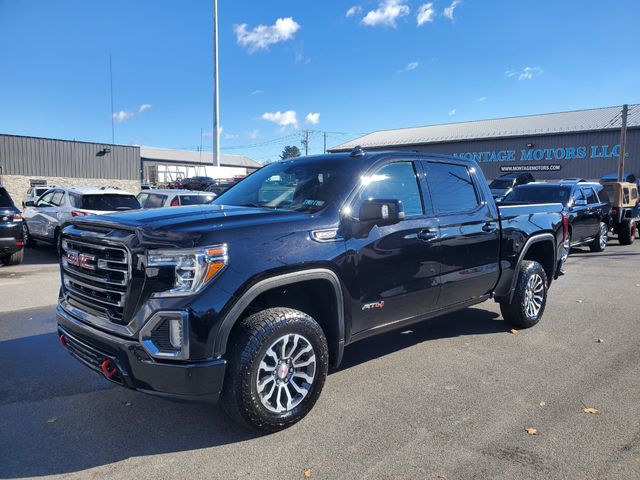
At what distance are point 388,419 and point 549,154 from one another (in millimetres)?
40769

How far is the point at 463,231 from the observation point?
15.5ft

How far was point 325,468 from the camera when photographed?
117 inches

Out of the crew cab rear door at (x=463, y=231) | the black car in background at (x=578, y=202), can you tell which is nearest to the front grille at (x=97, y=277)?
the crew cab rear door at (x=463, y=231)

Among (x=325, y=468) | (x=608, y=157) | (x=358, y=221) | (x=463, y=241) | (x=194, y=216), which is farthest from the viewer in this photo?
(x=608, y=157)

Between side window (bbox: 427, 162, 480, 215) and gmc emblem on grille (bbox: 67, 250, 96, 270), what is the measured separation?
2.91 m

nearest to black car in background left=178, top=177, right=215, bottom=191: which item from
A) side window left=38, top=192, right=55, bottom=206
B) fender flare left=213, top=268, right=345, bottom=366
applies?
side window left=38, top=192, right=55, bottom=206

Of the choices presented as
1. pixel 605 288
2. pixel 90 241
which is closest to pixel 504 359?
pixel 90 241

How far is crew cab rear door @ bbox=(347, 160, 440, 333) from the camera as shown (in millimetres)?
3811

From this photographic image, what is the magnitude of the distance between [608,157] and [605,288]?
33.2 metres

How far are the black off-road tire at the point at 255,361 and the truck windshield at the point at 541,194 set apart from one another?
34.7 feet

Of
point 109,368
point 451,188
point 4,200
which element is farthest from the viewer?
point 4,200

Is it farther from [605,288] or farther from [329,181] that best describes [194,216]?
[605,288]

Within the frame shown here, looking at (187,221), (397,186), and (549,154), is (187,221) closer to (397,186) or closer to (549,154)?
(397,186)

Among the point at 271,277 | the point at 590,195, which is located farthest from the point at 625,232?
the point at 271,277
